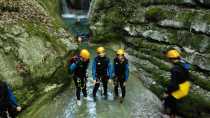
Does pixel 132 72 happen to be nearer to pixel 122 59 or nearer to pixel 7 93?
pixel 122 59

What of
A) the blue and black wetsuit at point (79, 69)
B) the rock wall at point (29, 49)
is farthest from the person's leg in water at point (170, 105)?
the rock wall at point (29, 49)

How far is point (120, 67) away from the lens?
14.8 metres

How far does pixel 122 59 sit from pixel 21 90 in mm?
4569

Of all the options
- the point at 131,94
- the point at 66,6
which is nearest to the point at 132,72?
the point at 131,94

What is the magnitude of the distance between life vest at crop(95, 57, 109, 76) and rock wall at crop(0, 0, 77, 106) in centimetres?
290

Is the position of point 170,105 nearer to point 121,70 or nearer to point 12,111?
point 121,70

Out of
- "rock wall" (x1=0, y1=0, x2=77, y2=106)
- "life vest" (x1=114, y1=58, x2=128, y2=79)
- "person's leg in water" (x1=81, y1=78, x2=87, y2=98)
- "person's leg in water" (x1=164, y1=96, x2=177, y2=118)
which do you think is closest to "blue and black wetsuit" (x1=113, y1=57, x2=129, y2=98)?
"life vest" (x1=114, y1=58, x2=128, y2=79)

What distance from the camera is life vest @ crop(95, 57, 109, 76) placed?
47.7 ft

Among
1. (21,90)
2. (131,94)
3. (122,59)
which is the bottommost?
(131,94)

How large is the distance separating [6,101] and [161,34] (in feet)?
35.1

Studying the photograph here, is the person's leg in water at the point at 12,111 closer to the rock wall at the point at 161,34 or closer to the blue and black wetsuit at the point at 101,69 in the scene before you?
the blue and black wetsuit at the point at 101,69

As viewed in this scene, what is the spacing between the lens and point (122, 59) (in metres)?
14.5

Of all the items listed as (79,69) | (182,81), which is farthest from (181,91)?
(79,69)

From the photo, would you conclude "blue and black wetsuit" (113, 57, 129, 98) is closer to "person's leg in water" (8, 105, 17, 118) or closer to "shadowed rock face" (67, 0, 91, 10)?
"person's leg in water" (8, 105, 17, 118)
